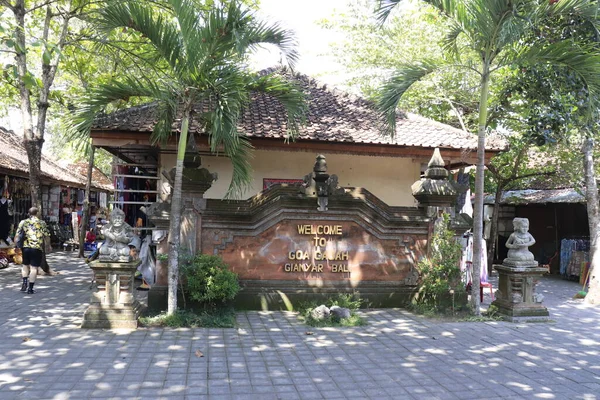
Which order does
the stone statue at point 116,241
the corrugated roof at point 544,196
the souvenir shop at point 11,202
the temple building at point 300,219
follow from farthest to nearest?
the souvenir shop at point 11,202, the corrugated roof at point 544,196, the temple building at point 300,219, the stone statue at point 116,241

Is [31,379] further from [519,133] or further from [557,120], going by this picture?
[519,133]

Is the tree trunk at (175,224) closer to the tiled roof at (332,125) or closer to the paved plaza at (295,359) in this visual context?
the paved plaza at (295,359)

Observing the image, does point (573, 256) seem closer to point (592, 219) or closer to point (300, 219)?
point (592, 219)

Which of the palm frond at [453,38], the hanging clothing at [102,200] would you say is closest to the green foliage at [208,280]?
the palm frond at [453,38]

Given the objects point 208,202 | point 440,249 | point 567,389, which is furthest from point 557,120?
point 208,202

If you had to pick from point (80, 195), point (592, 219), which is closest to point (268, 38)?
point (592, 219)

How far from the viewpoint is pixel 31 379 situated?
460 centimetres

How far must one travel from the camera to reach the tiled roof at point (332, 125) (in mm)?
9117

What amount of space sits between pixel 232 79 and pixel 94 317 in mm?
3929

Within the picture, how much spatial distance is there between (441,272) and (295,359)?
362cm

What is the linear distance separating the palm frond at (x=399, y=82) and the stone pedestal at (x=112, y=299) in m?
4.88

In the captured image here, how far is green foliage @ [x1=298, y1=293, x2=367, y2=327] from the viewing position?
23.4 ft

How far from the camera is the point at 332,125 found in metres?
10.3

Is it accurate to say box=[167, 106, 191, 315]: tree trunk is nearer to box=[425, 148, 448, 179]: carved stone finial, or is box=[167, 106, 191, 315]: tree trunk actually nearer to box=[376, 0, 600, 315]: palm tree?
box=[376, 0, 600, 315]: palm tree
